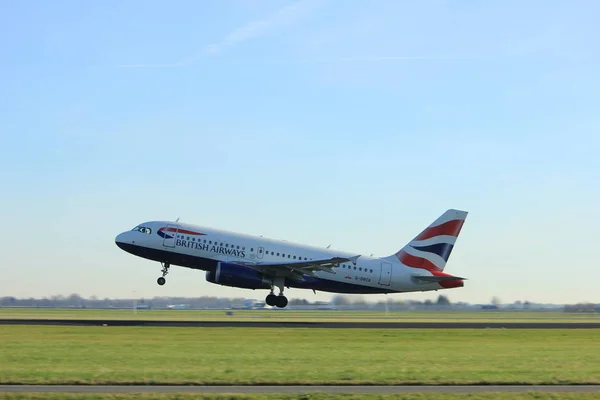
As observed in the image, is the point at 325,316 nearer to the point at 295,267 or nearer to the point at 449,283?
the point at 449,283

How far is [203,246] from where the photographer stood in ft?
187

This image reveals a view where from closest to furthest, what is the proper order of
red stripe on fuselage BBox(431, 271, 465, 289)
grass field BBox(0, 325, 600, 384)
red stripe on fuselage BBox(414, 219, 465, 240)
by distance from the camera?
grass field BBox(0, 325, 600, 384), red stripe on fuselage BBox(431, 271, 465, 289), red stripe on fuselage BBox(414, 219, 465, 240)

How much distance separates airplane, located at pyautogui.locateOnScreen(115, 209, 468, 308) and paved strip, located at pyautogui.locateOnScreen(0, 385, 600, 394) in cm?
3207

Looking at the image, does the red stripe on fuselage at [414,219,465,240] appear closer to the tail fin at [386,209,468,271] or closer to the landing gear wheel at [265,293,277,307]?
the tail fin at [386,209,468,271]

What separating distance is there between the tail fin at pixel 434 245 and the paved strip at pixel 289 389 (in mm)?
39823

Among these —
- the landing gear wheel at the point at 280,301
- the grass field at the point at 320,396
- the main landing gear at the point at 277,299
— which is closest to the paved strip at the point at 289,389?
the grass field at the point at 320,396

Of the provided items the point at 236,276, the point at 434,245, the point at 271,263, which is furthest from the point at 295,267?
the point at 434,245

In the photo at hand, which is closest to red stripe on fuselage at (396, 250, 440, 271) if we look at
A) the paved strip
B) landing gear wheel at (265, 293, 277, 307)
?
landing gear wheel at (265, 293, 277, 307)

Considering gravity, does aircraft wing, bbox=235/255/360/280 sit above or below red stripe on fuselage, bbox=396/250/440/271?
below

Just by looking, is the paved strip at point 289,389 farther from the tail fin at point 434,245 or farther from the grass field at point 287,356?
the tail fin at point 434,245

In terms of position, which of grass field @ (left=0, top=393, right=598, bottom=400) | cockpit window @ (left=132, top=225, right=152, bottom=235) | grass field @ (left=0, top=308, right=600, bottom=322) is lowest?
grass field @ (left=0, top=393, right=598, bottom=400)

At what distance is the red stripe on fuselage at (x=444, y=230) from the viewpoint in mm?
63412

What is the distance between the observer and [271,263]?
5675 cm

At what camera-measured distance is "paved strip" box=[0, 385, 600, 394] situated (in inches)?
819
